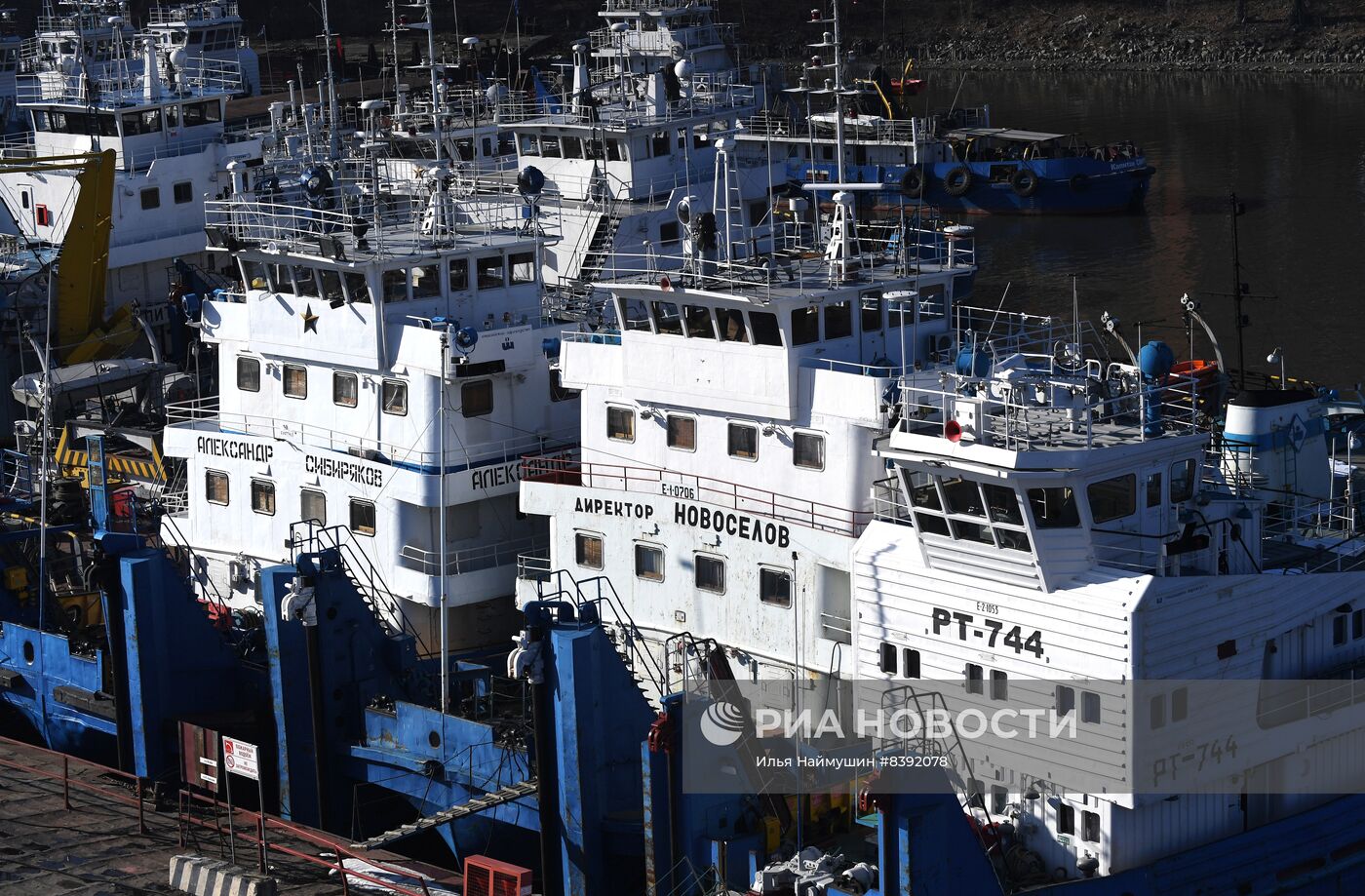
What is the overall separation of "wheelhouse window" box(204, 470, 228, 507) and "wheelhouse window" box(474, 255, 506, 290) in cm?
429

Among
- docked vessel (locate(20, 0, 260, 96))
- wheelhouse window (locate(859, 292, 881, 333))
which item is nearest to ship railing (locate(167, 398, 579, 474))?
wheelhouse window (locate(859, 292, 881, 333))

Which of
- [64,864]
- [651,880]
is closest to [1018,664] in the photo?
[651,880]

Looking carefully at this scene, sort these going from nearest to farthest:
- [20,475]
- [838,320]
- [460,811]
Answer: [460,811]
[838,320]
[20,475]

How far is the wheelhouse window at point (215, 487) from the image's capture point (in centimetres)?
2802

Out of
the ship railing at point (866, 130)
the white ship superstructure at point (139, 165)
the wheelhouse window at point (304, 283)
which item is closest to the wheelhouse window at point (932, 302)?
the wheelhouse window at point (304, 283)

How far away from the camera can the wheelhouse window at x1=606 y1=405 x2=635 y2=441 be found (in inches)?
968

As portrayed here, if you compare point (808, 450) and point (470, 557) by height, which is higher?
point (808, 450)

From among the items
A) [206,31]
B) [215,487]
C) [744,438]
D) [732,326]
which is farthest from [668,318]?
[206,31]

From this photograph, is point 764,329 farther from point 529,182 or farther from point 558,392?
point 529,182

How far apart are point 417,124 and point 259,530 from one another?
16909 mm

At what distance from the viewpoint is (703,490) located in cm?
2372

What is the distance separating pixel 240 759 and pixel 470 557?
430 centimetres

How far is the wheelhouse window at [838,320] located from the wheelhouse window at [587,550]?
3591 mm

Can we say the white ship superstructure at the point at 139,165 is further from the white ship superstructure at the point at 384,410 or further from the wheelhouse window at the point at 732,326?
the wheelhouse window at the point at 732,326
